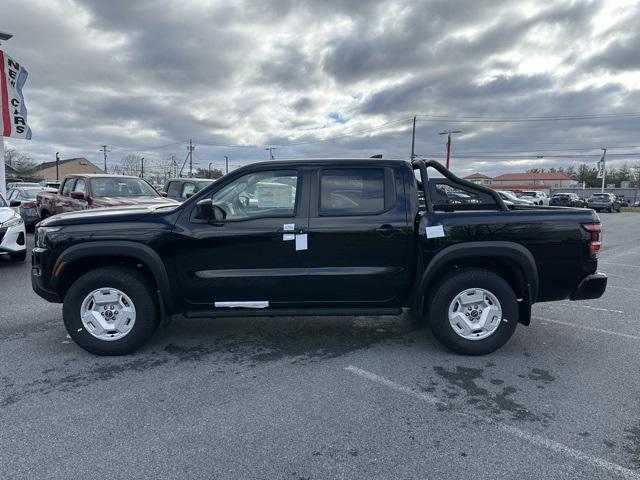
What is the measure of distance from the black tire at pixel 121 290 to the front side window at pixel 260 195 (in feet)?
3.42

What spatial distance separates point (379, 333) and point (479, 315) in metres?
1.14

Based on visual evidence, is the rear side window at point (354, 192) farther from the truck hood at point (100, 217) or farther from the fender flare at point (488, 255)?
the truck hood at point (100, 217)

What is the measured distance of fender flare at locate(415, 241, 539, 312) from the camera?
410cm

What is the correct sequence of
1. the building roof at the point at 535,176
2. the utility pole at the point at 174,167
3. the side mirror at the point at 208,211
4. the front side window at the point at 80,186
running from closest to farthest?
1. the side mirror at the point at 208,211
2. the front side window at the point at 80,186
3. the utility pole at the point at 174,167
4. the building roof at the point at 535,176

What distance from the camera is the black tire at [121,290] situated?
4059mm

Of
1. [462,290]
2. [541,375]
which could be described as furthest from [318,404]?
[541,375]

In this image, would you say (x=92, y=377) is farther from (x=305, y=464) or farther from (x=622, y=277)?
(x=622, y=277)

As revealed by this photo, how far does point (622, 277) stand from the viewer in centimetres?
808

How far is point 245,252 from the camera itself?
13.4 ft

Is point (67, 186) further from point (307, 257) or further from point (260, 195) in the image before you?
point (307, 257)

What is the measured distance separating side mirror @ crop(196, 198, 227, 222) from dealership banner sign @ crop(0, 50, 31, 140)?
500 inches

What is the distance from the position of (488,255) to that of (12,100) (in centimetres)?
1479

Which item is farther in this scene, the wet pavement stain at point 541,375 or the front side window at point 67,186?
the front side window at point 67,186

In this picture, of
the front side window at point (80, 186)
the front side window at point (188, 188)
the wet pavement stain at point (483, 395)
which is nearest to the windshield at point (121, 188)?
the front side window at point (80, 186)
